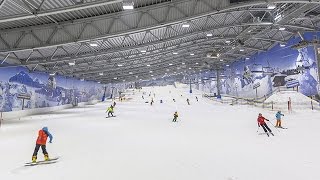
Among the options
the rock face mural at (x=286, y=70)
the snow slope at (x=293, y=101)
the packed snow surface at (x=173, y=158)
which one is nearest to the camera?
the packed snow surface at (x=173, y=158)

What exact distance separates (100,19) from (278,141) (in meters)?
14.6

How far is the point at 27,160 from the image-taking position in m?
10.1

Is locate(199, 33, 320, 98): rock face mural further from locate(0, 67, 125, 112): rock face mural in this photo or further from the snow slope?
locate(0, 67, 125, 112): rock face mural

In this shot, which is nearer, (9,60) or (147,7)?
(147,7)

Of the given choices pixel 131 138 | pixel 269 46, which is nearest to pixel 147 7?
pixel 131 138

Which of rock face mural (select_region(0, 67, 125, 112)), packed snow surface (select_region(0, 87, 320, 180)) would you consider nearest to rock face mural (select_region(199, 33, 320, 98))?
packed snow surface (select_region(0, 87, 320, 180))

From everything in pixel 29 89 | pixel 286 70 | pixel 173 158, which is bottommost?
pixel 173 158

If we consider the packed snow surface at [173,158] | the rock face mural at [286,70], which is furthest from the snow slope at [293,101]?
the packed snow surface at [173,158]

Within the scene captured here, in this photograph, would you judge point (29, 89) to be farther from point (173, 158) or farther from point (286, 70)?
point (286, 70)

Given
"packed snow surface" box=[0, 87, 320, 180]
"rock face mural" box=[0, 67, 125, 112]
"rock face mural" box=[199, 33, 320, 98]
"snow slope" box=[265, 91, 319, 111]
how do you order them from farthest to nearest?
"rock face mural" box=[199, 33, 320, 98]
"snow slope" box=[265, 91, 319, 111]
"rock face mural" box=[0, 67, 125, 112]
"packed snow surface" box=[0, 87, 320, 180]

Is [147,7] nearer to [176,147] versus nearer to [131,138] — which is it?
[131,138]

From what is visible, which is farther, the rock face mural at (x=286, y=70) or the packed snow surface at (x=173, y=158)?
the rock face mural at (x=286, y=70)

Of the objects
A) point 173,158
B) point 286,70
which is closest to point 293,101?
point 286,70

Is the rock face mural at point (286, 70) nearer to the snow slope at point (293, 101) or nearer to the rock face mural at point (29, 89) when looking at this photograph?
the snow slope at point (293, 101)
